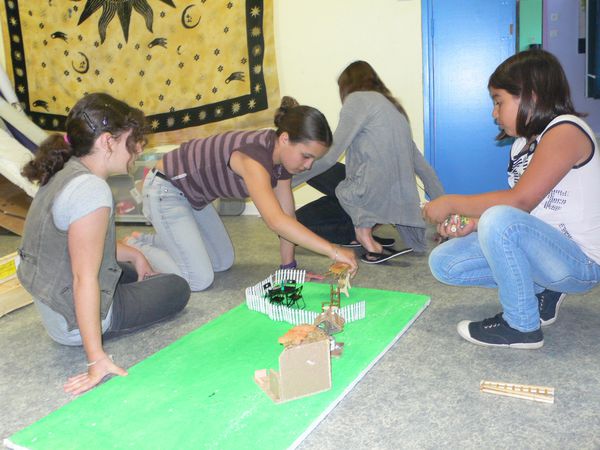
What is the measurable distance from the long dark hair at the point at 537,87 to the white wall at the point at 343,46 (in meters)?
1.70

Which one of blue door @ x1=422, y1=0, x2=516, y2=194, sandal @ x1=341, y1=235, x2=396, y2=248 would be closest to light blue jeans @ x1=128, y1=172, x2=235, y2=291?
sandal @ x1=341, y1=235, x2=396, y2=248

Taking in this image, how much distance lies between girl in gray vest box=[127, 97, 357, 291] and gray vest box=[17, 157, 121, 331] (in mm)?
553

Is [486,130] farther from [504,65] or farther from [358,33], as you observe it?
[504,65]

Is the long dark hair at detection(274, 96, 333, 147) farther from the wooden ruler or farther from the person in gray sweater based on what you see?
the wooden ruler

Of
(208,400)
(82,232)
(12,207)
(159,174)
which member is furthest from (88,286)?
(12,207)

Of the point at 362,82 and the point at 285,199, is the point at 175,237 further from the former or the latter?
the point at 362,82

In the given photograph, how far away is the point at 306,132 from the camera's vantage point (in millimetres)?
1798

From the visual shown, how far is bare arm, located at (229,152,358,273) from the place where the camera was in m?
1.71

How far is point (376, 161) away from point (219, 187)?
709 millimetres

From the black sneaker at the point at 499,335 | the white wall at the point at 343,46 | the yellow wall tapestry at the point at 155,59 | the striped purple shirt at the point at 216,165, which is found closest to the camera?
the black sneaker at the point at 499,335

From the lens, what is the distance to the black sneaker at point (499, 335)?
144 cm

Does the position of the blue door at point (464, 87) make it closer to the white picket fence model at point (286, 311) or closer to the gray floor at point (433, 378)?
the gray floor at point (433, 378)

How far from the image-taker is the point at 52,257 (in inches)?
56.4

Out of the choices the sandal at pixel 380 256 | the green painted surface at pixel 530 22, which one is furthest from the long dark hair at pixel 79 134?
the green painted surface at pixel 530 22
